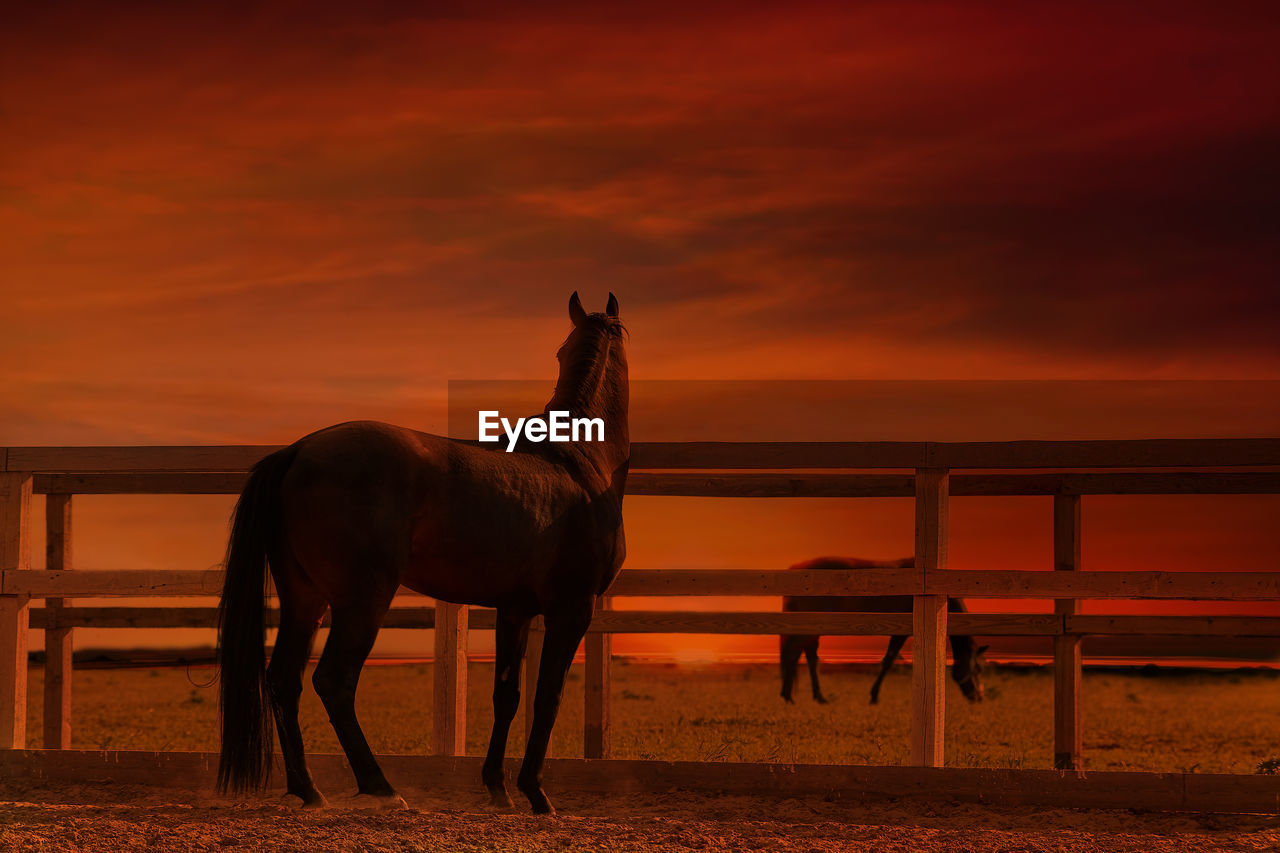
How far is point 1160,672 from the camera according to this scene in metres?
27.4

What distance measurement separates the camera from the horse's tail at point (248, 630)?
4969 millimetres

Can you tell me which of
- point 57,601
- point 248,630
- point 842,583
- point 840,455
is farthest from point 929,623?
point 57,601

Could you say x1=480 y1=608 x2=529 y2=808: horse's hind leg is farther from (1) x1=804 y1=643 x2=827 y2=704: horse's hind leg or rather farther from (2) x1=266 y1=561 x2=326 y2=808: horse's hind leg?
(1) x1=804 y1=643 x2=827 y2=704: horse's hind leg

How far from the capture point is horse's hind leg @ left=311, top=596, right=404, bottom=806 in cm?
486

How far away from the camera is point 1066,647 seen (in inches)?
305

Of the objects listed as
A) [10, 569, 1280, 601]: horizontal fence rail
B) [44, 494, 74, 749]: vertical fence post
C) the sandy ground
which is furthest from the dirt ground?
[44, 494, 74, 749]: vertical fence post

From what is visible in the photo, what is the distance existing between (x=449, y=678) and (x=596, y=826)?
1475 millimetres

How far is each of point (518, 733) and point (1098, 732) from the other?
239 inches

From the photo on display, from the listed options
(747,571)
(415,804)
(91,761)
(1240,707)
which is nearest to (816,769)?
(747,571)

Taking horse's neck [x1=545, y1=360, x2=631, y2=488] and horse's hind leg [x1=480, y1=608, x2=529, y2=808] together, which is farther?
horse's neck [x1=545, y1=360, x2=631, y2=488]

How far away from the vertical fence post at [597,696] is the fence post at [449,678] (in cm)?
91

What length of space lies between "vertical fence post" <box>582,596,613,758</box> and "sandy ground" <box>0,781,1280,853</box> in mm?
1000

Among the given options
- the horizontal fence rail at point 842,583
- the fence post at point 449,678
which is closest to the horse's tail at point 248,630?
the horizontal fence rail at point 842,583

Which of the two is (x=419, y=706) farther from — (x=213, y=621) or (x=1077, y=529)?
(x=1077, y=529)
